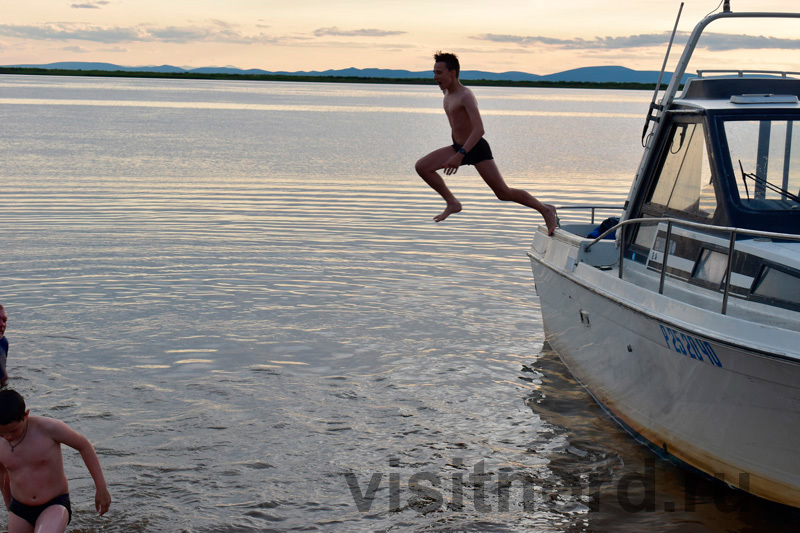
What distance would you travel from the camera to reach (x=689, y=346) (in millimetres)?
6062

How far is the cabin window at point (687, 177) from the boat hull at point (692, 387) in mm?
1085

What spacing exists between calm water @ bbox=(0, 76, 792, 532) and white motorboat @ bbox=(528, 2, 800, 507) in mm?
638

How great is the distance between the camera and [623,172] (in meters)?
33.5

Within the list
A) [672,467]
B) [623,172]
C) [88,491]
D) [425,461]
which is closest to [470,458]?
[425,461]

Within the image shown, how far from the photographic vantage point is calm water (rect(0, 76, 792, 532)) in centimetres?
648

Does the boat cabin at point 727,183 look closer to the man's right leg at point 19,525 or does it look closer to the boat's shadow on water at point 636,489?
the boat's shadow on water at point 636,489

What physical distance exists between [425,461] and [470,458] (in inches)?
15.5

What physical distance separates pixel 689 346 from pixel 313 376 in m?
4.33

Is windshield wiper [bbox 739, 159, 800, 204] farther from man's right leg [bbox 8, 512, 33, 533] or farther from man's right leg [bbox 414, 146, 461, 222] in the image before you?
man's right leg [bbox 8, 512, 33, 533]

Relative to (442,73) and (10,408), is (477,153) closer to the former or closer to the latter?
(442,73)

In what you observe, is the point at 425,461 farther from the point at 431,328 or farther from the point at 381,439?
the point at 431,328

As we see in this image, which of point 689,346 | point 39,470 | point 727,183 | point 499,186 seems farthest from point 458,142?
point 39,470

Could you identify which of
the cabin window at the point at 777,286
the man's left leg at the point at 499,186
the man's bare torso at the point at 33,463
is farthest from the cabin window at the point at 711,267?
the man's bare torso at the point at 33,463

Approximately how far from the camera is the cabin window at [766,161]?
7453 mm
